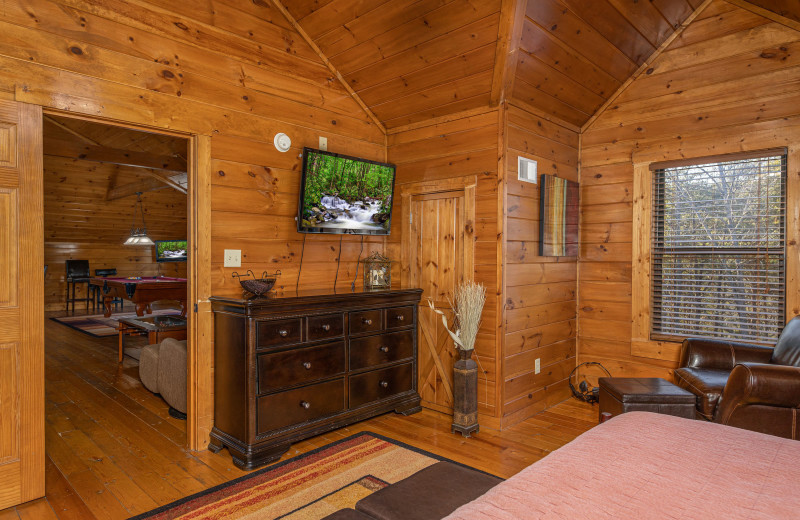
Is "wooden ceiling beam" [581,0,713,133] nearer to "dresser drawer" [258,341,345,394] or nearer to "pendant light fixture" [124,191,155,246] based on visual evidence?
"dresser drawer" [258,341,345,394]

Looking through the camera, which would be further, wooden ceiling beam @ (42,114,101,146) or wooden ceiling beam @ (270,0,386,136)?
wooden ceiling beam @ (42,114,101,146)

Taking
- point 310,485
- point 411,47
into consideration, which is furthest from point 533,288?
point 310,485

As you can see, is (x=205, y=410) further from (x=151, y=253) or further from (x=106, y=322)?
(x=151, y=253)

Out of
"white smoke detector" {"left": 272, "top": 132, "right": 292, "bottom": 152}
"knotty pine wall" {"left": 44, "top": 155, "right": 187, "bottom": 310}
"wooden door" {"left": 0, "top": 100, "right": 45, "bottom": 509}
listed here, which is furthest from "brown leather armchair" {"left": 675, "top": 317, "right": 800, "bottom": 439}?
"knotty pine wall" {"left": 44, "top": 155, "right": 187, "bottom": 310}

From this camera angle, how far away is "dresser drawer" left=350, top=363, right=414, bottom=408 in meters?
3.28

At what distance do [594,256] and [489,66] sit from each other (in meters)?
1.95

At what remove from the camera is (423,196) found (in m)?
3.90

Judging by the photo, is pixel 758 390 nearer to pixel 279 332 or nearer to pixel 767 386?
pixel 767 386

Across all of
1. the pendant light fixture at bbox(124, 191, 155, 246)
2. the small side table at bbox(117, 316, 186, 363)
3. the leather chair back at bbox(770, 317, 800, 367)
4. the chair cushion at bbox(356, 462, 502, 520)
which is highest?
the pendant light fixture at bbox(124, 191, 155, 246)

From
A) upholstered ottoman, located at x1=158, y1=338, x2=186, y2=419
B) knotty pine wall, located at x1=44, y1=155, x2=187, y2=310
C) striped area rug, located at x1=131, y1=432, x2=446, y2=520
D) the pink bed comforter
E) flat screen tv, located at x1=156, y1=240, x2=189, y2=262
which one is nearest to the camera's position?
the pink bed comforter

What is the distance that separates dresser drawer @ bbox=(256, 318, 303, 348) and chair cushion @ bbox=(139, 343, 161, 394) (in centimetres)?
168

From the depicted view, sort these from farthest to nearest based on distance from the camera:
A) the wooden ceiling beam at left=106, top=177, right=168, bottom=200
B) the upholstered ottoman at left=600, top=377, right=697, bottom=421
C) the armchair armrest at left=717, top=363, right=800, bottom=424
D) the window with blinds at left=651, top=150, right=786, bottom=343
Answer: the wooden ceiling beam at left=106, top=177, right=168, bottom=200
the window with blinds at left=651, top=150, right=786, bottom=343
the upholstered ottoman at left=600, top=377, right=697, bottom=421
the armchair armrest at left=717, top=363, right=800, bottom=424

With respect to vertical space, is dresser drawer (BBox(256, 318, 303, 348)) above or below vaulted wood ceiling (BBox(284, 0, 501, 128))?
below

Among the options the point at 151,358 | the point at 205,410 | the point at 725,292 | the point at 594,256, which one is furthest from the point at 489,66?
the point at 151,358
